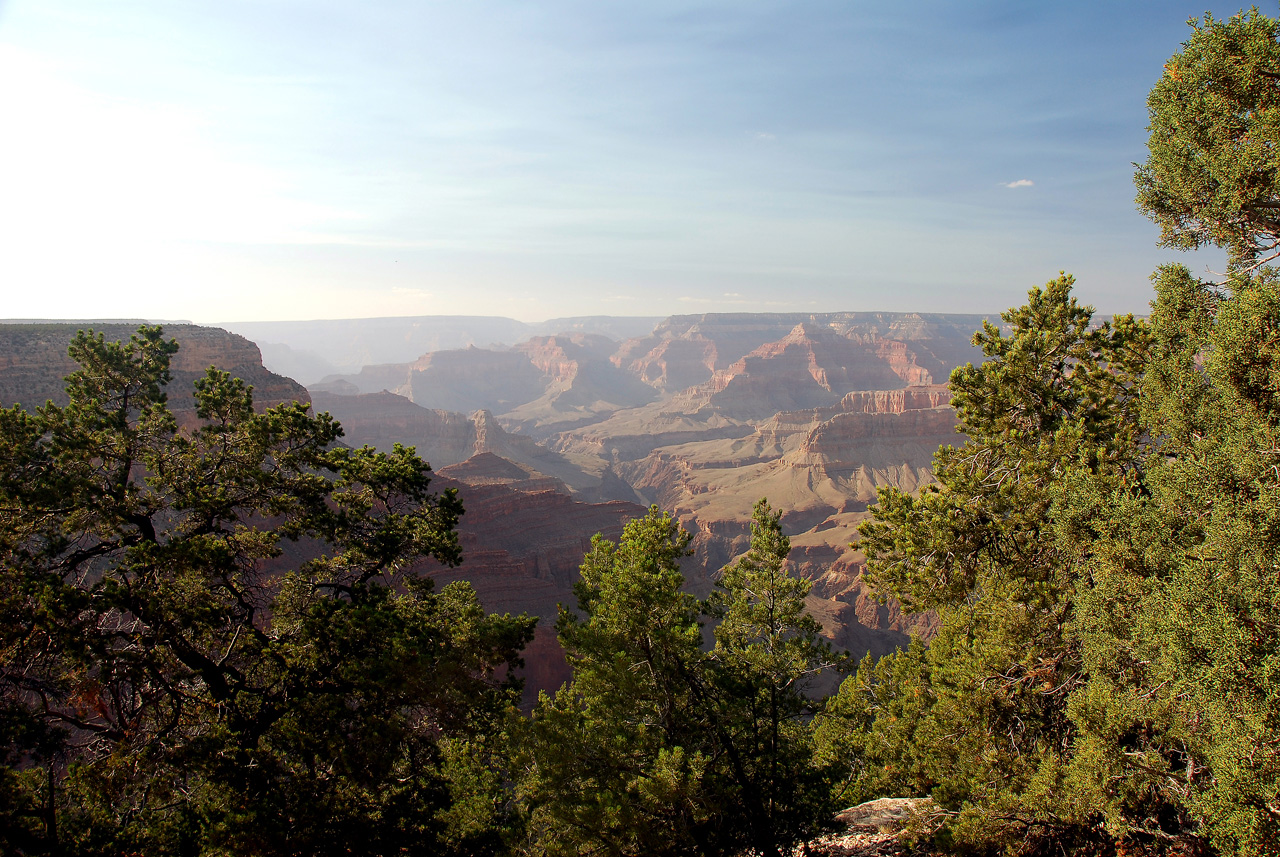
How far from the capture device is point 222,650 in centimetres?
1163

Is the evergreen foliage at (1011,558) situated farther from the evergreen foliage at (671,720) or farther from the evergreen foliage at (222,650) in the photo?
the evergreen foliage at (222,650)

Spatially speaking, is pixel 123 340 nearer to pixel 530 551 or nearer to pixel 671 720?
pixel 530 551

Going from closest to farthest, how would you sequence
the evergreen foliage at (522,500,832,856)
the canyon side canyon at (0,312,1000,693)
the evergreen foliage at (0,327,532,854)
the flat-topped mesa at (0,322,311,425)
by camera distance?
1. the evergreen foliage at (0,327,532,854)
2. the evergreen foliage at (522,500,832,856)
3. the flat-topped mesa at (0,322,311,425)
4. the canyon side canyon at (0,312,1000,693)

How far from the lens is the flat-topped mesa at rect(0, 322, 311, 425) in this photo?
51406mm

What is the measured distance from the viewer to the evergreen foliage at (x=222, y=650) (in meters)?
9.05

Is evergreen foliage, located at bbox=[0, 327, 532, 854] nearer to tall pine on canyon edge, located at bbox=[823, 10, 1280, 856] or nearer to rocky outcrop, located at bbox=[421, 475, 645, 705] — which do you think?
tall pine on canyon edge, located at bbox=[823, 10, 1280, 856]

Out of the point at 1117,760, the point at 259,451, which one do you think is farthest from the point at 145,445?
the point at 1117,760

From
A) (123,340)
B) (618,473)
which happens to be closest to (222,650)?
(123,340)

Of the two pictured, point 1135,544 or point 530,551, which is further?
point 530,551

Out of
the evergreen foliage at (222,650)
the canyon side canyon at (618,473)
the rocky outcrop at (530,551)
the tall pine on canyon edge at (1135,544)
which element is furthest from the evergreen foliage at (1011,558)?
the rocky outcrop at (530,551)

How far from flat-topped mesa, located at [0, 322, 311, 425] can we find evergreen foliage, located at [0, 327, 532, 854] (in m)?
30.2

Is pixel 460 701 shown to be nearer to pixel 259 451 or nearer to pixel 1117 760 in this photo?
pixel 259 451

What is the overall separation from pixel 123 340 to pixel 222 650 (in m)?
73.1

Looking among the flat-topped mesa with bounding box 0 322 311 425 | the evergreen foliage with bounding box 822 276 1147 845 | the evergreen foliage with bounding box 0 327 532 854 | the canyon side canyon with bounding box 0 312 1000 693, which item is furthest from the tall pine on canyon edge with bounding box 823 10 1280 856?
the flat-topped mesa with bounding box 0 322 311 425
